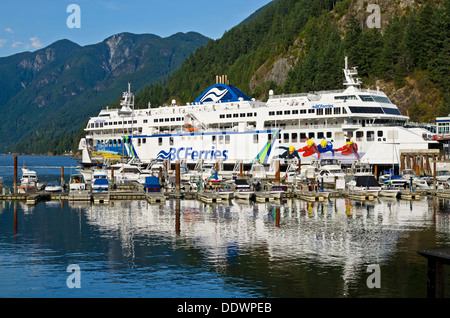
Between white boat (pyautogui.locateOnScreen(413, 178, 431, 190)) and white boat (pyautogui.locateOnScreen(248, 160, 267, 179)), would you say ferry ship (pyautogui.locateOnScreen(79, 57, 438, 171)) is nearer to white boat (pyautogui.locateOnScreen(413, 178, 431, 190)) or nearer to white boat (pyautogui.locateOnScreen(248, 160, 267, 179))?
white boat (pyautogui.locateOnScreen(248, 160, 267, 179))

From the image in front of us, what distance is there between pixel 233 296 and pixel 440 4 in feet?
402

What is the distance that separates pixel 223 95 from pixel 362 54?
40.8 metres

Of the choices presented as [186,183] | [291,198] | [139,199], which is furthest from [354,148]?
[139,199]

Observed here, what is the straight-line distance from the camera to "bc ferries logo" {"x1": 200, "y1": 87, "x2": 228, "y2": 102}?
98.9 m

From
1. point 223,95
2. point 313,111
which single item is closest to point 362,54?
point 223,95

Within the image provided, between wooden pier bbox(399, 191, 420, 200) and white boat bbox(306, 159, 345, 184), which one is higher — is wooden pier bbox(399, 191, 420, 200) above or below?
below

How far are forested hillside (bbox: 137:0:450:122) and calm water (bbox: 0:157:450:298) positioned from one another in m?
59.0

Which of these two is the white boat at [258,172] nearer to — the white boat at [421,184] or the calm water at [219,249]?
the white boat at [421,184]

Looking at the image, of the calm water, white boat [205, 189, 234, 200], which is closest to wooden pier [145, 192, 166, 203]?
the calm water

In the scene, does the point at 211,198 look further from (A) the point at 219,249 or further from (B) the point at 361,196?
(A) the point at 219,249

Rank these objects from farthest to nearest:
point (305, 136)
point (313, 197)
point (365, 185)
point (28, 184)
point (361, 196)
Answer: point (305, 136) < point (28, 184) < point (365, 185) < point (361, 196) < point (313, 197)

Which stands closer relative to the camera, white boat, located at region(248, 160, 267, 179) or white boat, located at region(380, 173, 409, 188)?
white boat, located at region(380, 173, 409, 188)

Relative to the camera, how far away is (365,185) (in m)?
63.9

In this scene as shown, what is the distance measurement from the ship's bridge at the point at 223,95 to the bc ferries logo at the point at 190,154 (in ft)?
37.8
